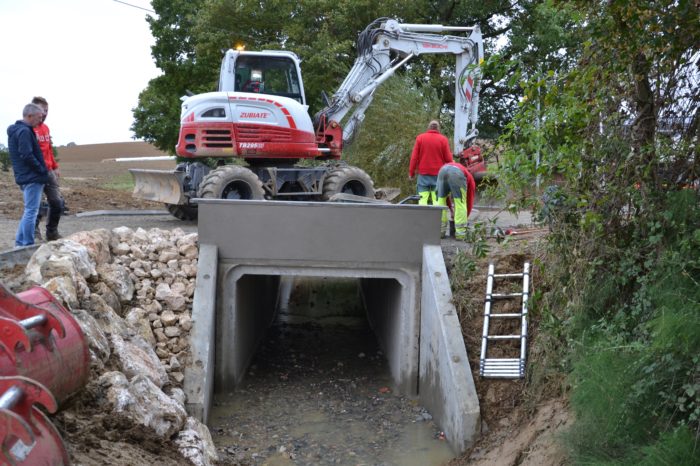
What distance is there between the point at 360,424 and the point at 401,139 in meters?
9.86

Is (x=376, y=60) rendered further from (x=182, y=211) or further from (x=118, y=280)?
(x=118, y=280)

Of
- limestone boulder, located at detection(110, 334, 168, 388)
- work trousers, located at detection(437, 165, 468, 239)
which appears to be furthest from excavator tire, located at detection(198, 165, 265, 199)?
limestone boulder, located at detection(110, 334, 168, 388)

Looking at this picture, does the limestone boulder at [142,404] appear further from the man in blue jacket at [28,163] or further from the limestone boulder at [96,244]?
the man in blue jacket at [28,163]

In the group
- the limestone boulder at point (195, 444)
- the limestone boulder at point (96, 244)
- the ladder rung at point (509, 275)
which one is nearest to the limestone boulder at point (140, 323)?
the limestone boulder at point (96, 244)

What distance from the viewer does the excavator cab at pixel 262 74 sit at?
42.6 ft

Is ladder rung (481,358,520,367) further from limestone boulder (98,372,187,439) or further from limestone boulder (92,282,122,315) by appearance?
limestone boulder (92,282,122,315)

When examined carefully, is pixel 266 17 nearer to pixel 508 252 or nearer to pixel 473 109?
pixel 473 109

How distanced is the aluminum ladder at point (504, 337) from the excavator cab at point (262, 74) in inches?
227

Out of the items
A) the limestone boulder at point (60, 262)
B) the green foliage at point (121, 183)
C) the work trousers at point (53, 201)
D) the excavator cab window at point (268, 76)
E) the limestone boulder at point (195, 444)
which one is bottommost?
the limestone boulder at point (195, 444)

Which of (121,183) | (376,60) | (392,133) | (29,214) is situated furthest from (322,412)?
(121,183)

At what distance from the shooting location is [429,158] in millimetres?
11945

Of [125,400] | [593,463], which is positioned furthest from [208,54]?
[593,463]

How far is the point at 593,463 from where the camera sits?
5.39 m

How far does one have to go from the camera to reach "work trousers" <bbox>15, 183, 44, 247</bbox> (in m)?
9.21
